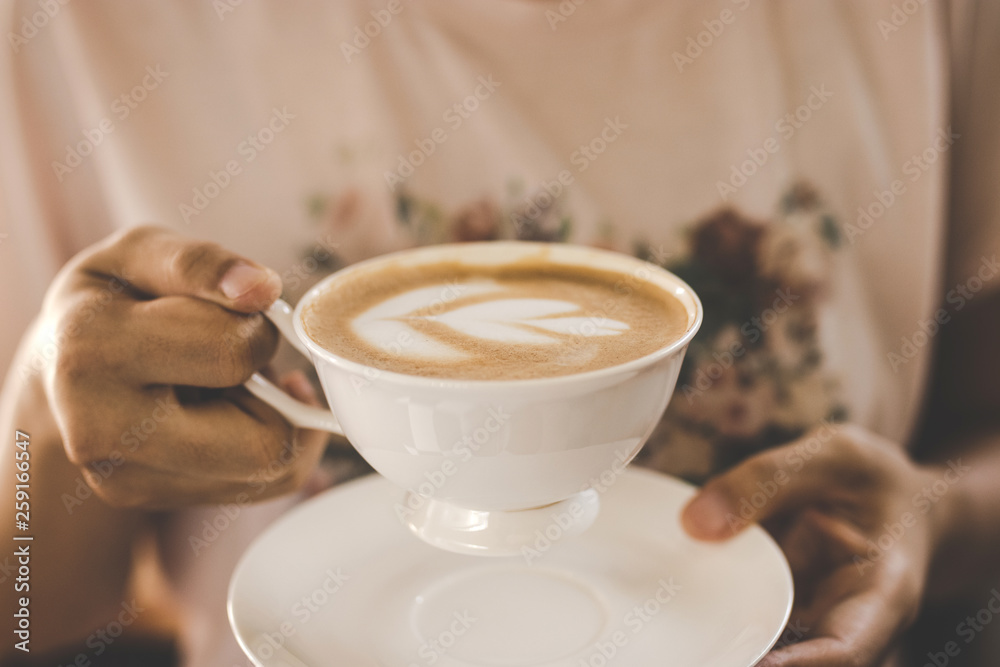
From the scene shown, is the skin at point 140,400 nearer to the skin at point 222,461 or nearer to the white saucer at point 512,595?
the skin at point 222,461

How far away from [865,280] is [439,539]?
687mm

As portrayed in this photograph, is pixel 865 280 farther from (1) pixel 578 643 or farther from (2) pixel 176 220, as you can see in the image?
(2) pixel 176 220

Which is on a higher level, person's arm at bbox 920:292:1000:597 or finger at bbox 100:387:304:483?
finger at bbox 100:387:304:483

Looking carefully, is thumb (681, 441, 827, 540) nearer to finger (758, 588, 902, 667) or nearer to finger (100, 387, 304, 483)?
finger (758, 588, 902, 667)

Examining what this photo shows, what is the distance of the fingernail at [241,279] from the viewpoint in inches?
23.9

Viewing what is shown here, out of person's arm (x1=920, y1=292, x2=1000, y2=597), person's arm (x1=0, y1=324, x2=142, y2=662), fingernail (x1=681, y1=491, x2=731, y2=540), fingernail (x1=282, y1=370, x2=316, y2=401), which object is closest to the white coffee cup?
fingernail (x1=681, y1=491, x2=731, y2=540)

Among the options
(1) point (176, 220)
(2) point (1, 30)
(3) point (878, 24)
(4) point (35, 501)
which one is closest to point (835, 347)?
(3) point (878, 24)

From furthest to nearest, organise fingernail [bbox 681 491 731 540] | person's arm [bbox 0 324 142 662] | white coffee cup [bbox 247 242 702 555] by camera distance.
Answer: person's arm [bbox 0 324 142 662]
fingernail [bbox 681 491 731 540]
white coffee cup [bbox 247 242 702 555]

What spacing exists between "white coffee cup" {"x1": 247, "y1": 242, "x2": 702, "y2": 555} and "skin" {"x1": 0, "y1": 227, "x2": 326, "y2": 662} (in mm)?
100

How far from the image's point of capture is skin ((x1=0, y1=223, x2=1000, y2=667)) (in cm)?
66

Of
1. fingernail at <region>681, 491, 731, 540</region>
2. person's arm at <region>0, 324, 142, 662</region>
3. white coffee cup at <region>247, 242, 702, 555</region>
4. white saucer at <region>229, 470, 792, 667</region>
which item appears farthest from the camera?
person's arm at <region>0, 324, 142, 662</region>

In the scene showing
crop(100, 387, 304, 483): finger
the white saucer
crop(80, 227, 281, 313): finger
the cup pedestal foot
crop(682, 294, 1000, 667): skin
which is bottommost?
crop(682, 294, 1000, 667): skin

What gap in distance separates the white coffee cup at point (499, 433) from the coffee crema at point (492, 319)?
0.13 ft

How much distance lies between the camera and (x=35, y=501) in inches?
33.7
